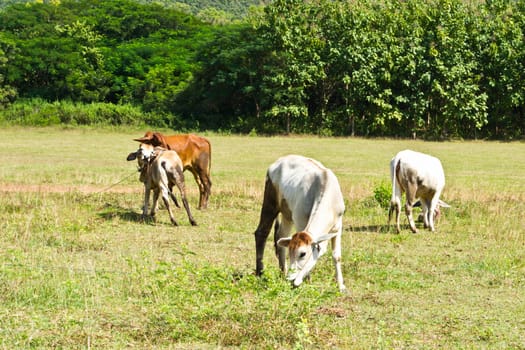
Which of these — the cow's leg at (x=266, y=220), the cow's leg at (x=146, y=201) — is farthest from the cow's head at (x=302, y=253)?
the cow's leg at (x=146, y=201)

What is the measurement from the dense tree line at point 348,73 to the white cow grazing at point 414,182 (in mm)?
32745

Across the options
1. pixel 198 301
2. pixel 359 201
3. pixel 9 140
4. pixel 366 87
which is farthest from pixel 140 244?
pixel 366 87

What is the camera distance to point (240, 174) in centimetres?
2503

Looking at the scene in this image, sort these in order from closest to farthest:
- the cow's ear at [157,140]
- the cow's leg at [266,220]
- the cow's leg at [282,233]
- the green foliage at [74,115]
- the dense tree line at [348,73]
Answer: the cow's leg at [282,233], the cow's leg at [266,220], the cow's ear at [157,140], the dense tree line at [348,73], the green foliage at [74,115]

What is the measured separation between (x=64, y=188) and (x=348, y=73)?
32113mm

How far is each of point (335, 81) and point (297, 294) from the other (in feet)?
144

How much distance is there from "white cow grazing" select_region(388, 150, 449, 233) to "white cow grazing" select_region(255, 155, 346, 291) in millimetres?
4847

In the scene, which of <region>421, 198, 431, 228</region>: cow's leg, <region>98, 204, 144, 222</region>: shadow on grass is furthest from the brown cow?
<region>421, 198, 431, 228</region>: cow's leg

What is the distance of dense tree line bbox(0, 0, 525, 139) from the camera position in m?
47.5

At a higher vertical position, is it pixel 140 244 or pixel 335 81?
pixel 335 81

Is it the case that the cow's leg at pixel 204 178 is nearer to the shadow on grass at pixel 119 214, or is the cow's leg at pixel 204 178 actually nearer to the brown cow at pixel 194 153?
the brown cow at pixel 194 153

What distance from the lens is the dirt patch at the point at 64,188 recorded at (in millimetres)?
18578

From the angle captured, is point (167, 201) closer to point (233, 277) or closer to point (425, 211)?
point (425, 211)

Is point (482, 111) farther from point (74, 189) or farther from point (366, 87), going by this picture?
point (74, 189)
